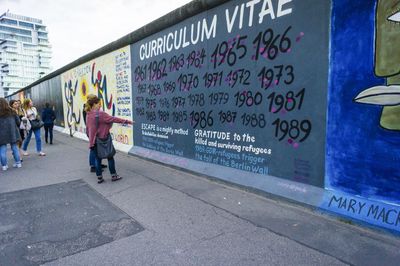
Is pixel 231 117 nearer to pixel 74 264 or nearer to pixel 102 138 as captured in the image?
pixel 102 138

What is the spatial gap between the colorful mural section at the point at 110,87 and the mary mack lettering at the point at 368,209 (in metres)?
6.74

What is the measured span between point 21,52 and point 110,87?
117m

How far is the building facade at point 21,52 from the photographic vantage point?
96625mm

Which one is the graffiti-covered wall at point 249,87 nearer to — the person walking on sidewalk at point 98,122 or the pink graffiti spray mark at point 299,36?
the pink graffiti spray mark at point 299,36

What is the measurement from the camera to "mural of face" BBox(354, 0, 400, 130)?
3111mm

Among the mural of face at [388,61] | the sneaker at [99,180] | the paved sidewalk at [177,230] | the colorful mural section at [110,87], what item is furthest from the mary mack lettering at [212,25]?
the sneaker at [99,180]

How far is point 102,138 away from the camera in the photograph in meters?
5.83

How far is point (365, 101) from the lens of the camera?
3.40 metres

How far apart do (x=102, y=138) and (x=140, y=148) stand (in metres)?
2.73

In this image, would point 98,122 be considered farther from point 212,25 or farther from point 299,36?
point 299,36

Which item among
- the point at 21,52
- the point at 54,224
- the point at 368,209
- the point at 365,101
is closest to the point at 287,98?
the point at 365,101

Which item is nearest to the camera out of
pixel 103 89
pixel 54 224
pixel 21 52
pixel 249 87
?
pixel 54 224

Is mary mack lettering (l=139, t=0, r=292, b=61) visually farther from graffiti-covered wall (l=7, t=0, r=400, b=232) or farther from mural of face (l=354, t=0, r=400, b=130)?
mural of face (l=354, t=0, r=400, b=130)

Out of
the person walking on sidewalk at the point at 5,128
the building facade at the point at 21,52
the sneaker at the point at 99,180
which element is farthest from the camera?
the building facade at the point at 21,52
